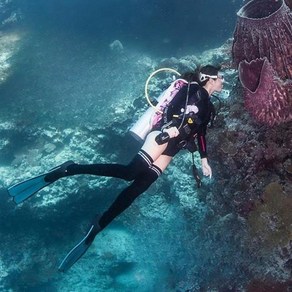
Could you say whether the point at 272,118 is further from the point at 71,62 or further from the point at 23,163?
the point at 71,62

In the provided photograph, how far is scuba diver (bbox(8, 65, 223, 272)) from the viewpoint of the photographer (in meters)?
4.02

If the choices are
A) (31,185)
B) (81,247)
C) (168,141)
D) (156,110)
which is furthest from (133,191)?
(31,185)

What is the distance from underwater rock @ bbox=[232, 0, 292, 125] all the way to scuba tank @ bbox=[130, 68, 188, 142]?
864 mm

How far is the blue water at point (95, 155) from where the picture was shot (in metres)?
8.00

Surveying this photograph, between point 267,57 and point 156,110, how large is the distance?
157cm

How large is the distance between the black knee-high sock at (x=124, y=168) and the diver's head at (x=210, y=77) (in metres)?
1.27

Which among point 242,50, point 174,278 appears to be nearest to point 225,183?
point 242,50

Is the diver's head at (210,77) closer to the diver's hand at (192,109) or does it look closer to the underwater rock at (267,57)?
the underwater rock at (267,57)

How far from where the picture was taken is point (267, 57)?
3.95 meters

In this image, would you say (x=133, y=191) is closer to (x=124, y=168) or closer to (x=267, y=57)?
(x=124, y=168)

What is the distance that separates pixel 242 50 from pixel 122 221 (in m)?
6.39

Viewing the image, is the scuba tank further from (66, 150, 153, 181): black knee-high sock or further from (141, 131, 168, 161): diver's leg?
(66, 150, 153, 181): black knee-high sock

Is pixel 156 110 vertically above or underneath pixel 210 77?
underneath

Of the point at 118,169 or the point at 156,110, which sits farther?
the point at 118,169
